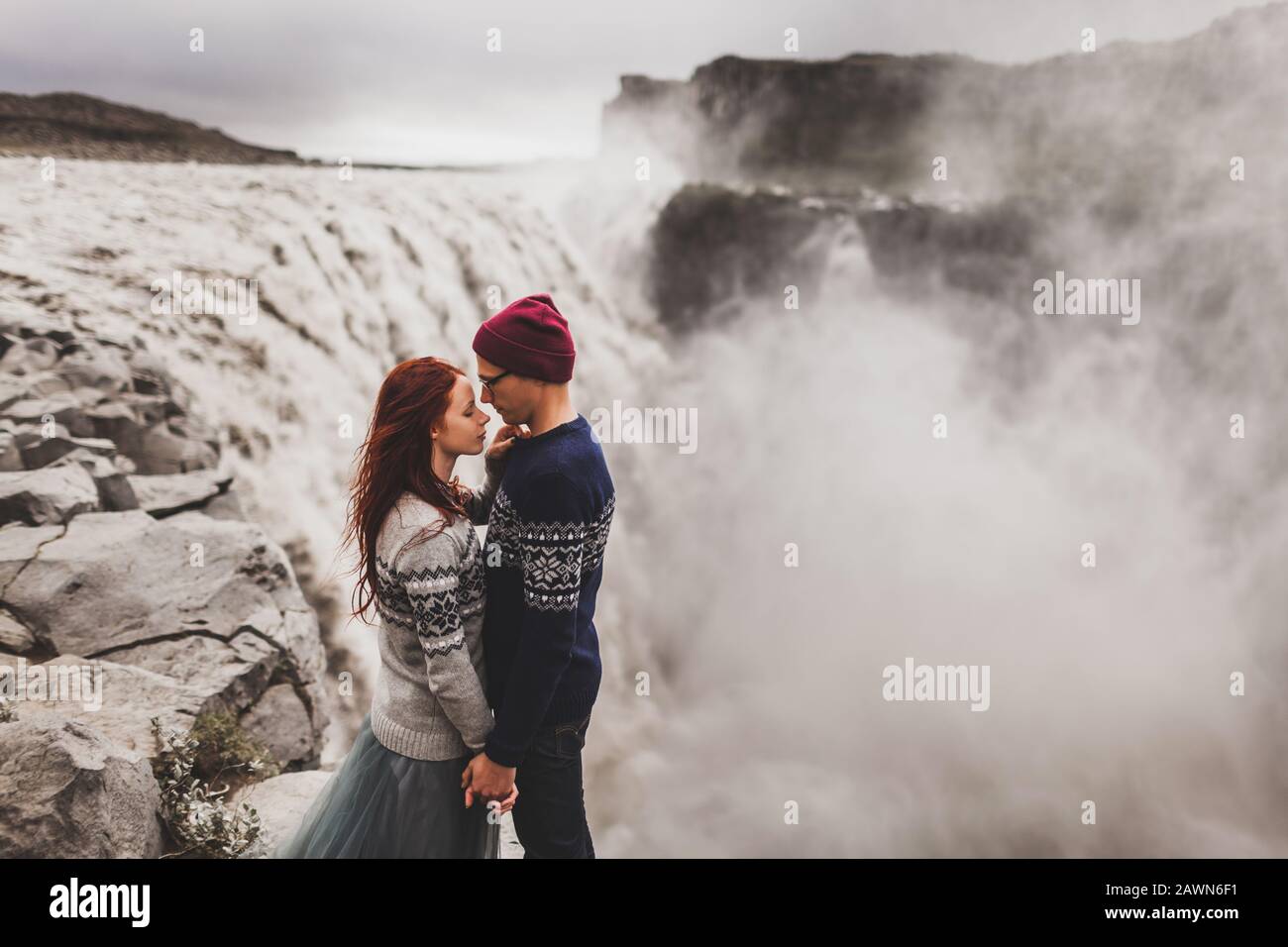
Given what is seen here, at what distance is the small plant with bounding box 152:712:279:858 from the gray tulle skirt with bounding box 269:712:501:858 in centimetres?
133

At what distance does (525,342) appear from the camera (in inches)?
85.8

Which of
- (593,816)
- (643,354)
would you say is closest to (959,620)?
(643,354)

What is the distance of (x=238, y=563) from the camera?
16.0 feet

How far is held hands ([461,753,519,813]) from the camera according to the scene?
2.13 metres

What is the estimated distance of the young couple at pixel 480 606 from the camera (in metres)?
2.05

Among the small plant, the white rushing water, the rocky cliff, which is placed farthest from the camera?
the white rushing water

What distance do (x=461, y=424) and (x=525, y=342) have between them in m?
0.28

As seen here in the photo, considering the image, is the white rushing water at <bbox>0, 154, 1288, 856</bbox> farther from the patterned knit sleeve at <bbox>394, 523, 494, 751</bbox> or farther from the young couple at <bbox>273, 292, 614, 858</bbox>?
the patterned knit sleeve at <bbox>394, 523, 494, 751</bbox>

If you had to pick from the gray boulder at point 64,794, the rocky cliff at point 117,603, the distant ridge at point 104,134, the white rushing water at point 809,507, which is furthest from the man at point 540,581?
the distant ridge at point 104,134

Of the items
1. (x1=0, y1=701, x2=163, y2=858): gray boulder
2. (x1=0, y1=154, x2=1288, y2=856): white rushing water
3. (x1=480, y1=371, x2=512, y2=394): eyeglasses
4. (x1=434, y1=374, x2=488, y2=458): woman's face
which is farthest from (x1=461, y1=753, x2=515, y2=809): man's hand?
(x1=0, y1=154, x2=1288, y2=856): white rushing water

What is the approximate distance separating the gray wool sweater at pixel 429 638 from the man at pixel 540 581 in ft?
0.25

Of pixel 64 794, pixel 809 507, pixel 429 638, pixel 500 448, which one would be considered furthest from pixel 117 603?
pixel 809 507

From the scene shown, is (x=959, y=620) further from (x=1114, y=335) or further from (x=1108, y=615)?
(x=1114, y=335)

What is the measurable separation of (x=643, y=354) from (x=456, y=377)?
41.4 ft
